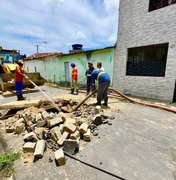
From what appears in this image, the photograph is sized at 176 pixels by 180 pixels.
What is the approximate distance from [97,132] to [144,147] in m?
1.10

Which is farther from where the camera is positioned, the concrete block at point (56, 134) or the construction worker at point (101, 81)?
the construction worker at point (101, 81)

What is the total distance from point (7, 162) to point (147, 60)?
285 inches

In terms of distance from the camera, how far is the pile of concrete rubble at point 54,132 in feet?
8.71

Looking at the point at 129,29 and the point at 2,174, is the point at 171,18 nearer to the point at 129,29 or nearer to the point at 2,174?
the point at 129,29

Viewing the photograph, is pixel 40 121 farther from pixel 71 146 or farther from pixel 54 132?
pixel 71 146

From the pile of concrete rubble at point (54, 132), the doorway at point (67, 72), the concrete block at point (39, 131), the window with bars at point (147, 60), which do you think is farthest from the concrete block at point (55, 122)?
the doorway at point (67, 72)

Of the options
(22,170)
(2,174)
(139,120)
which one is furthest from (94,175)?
(139,120)

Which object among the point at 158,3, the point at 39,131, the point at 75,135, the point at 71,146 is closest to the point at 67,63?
the point at 158,3

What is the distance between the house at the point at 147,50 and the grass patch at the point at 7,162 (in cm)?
643

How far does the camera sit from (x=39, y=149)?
2.56 meters

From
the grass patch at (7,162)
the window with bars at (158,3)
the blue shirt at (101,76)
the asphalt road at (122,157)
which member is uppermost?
the window with bars at (158,3)

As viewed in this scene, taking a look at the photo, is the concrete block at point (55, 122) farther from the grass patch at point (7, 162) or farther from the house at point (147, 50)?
the house at point (147, 50)

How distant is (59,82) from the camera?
14.0 m

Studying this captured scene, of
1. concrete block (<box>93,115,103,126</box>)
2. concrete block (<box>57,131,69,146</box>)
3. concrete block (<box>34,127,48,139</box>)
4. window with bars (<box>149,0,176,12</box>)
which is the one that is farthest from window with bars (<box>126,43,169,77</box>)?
concrete block (<box>34,127,48,139</box>)
